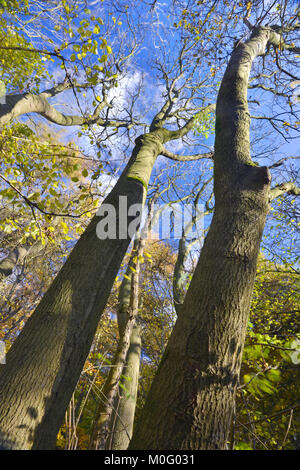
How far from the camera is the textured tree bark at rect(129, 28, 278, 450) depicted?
1.02 meters

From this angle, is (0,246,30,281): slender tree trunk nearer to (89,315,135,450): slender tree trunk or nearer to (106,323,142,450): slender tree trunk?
(106,323,142,450): slender tree trunk

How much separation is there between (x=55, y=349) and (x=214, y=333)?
1024 mm

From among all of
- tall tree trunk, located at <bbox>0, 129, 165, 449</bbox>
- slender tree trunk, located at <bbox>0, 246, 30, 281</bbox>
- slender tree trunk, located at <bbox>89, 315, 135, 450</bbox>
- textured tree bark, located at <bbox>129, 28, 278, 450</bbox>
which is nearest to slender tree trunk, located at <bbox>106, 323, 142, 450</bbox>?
slender tree trunk, located at <bbox>89, 315, 135, 450</bbox>

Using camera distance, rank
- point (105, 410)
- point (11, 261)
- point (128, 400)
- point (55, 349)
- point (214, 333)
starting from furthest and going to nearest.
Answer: point (11, 261) < point (128, 400) < point (105, 410) < point (55, 349) < point (214, 333)

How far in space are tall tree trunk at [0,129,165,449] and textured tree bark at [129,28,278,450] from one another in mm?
603

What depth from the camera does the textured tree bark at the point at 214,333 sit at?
3.35ft

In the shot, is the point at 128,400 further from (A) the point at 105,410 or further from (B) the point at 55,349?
(B) the point at 55,349

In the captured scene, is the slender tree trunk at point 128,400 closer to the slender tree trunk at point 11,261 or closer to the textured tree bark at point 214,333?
the textured tree bark at point 214,333

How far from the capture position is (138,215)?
2.50 metres

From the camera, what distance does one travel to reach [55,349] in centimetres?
152

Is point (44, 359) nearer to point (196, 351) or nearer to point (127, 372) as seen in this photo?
point (196, 351)

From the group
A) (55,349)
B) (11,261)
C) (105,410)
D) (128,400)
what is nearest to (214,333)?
(55,349)
